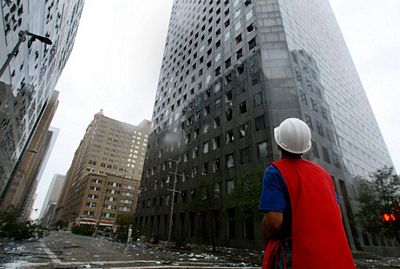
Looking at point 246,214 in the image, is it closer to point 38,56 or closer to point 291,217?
point 291,217

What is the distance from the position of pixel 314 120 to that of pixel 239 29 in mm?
19524

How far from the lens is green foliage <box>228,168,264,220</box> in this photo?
15.9 metres

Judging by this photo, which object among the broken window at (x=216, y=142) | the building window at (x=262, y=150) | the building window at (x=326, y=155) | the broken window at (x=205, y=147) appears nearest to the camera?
the building window at (x=262, y=150)

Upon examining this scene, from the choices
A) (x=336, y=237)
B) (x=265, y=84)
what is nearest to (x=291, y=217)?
(x=336, y=237)

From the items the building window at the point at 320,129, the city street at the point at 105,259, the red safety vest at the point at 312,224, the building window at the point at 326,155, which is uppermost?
the building window at the point at 320,129

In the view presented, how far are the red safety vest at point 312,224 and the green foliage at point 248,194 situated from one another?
14661 mm

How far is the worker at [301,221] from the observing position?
1510 mm

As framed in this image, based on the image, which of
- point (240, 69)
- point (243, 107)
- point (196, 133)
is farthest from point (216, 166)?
point (240, 69)

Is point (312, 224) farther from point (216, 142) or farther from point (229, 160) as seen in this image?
point (216, 142)

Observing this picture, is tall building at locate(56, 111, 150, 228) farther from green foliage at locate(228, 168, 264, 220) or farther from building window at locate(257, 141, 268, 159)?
green foliage at locate(228, 168, 264, 220)

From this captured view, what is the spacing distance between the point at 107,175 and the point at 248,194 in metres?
92.4

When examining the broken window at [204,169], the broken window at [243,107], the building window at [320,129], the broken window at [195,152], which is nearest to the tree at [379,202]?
the building window at [320,129]

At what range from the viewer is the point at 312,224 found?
1.61 m

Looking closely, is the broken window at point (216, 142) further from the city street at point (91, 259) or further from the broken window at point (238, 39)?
the city street at point (91, 259)
